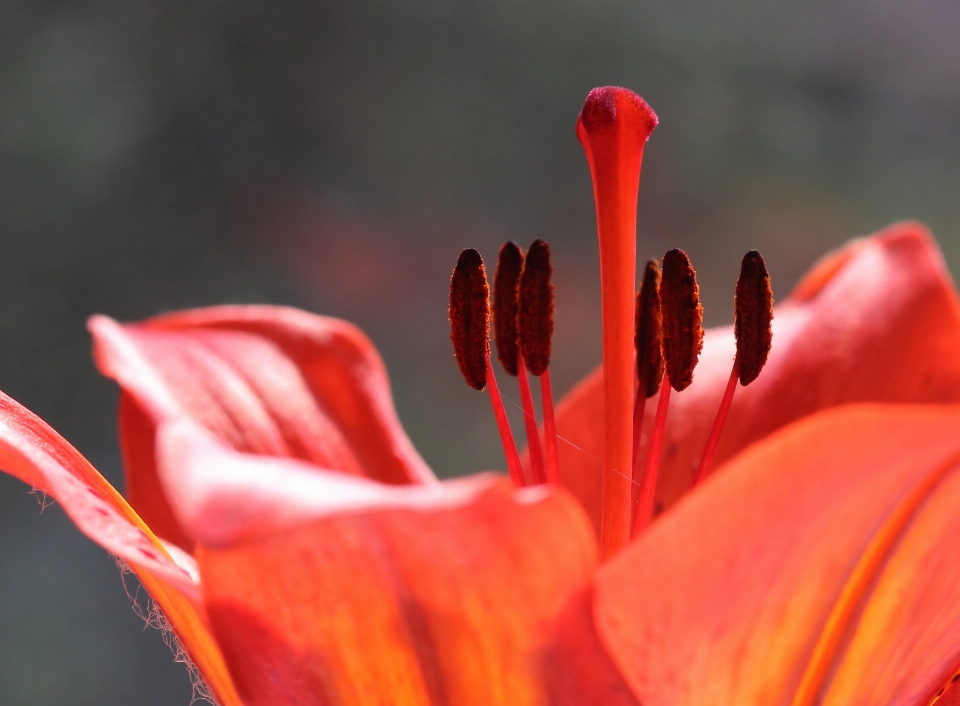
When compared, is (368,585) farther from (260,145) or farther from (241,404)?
→ (260,145)

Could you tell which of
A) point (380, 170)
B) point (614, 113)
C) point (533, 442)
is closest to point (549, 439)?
point (533, 442)

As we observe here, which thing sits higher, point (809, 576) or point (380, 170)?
point (380, 170)

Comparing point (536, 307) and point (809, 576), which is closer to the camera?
point (809, 576)

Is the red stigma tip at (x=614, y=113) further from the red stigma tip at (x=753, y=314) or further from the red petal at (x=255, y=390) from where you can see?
the red petal at (x=255, y=390)

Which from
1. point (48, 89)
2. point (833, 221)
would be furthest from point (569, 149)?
point (48, 89)

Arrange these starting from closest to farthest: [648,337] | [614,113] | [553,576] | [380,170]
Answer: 1. [553,576]
2. [614,113]
3. [648,337]
4. [380,170]

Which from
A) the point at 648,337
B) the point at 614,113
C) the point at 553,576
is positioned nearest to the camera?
the point at 553,576

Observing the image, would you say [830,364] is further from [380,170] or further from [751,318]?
[380,170]
